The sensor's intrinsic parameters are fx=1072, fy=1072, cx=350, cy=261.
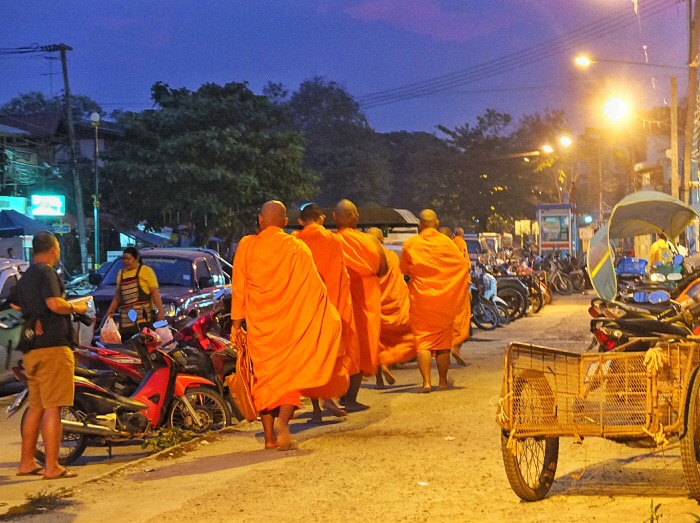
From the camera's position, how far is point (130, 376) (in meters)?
8.90

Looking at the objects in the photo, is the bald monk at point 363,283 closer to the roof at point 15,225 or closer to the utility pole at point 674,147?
the utility pole at point 674,147

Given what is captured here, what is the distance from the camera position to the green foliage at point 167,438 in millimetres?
8625

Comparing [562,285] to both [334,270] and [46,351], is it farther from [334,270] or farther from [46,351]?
[46,351]

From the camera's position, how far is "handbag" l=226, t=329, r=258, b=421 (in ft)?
27.1

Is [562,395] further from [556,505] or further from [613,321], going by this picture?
[613,321]

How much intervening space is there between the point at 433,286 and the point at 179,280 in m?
4.62

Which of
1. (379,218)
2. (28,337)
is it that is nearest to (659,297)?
(28,337)

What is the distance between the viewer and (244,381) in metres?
8.29

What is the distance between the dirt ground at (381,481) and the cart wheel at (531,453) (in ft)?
0.36

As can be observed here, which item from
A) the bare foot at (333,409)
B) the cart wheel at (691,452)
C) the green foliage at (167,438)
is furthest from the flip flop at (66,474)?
the cart wheel at (691,452)

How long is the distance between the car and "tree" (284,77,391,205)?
128ft

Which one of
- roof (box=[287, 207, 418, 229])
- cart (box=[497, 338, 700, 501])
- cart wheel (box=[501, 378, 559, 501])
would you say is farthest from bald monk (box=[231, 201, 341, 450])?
roof (box=[287, 207, 418, 229])

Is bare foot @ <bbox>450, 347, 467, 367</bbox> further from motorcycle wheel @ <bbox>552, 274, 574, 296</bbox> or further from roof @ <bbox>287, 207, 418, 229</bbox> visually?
motorcycle wheel @ <bbox>552, 274, 574, 296</bbox>

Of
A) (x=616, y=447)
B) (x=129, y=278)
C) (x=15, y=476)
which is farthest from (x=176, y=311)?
(x=616, y=447)
